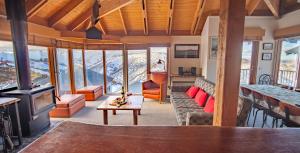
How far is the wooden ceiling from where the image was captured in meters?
4.17

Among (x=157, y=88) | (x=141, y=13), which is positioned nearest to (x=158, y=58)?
(x=157, y=88)

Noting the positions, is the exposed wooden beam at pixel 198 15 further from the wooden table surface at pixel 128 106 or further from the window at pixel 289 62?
the wooden table surface at pixel 128 106

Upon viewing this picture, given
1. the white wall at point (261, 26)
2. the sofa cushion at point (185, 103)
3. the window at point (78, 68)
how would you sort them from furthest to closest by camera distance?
the window at point (78, 68)
the white wall at point (261, 26)
the sofa cushion at point (185, 103)

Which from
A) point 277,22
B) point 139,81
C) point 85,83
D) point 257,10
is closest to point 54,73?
point 85,83

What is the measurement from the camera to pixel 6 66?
3494mm

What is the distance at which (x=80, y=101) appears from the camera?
4871 millimetres

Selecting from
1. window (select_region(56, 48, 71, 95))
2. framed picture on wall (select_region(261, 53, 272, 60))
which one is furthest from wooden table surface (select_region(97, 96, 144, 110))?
framed picture on wall (select_region(261, 53, 272, 60))

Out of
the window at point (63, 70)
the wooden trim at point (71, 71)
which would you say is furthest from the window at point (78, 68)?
the window at point (63, 70)

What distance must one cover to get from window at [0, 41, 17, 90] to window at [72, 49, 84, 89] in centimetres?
257

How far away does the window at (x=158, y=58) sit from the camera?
21.2 feet

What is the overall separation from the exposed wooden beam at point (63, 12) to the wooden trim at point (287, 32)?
5.89 meters

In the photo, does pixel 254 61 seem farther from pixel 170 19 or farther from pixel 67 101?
pixel 67 101

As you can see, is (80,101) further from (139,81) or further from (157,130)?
(157,130)

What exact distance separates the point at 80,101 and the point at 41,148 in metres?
4.43
